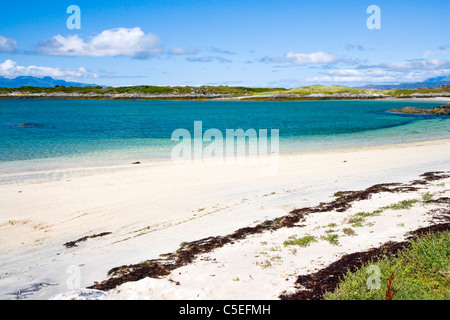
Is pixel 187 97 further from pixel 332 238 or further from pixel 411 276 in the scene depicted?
pixel 411 276

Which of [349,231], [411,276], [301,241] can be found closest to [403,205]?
[349,231]

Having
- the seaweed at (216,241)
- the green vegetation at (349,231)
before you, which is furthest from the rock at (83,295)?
the green vegetation at (349,231)

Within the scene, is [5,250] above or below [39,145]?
below

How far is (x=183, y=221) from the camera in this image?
35.6 ft

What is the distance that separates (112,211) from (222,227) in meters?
4.37

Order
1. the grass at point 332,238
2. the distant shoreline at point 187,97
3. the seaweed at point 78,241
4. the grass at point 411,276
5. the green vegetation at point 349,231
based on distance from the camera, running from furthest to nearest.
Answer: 1. the distant shoreline at point 187,97
2. the seaweed at point 78,241
3. the green vegetation at point 349,231
4. the grass at point 332,238
5. the grass at point 411,276

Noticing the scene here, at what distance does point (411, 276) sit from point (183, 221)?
6.75m

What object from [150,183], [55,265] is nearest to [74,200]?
[150,183]

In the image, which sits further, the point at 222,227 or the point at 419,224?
the point at 222,227

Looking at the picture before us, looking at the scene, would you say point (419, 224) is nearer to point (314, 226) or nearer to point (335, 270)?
point (314, 226)

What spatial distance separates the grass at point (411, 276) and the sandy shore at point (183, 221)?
102 centimetres

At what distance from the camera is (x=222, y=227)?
1001cm

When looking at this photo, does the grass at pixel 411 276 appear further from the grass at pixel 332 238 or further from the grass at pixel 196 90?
the grass at pixel 196 90

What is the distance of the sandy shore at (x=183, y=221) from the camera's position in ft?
22.1
